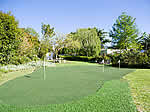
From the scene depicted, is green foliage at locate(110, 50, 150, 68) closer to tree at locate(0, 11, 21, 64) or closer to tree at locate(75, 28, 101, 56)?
tree at locate(0, 11, 21, 64)

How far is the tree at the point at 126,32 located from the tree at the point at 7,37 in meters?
20.9

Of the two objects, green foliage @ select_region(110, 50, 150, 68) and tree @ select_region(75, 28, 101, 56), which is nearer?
green foliage @ select_region(110, 50, 150, 68)

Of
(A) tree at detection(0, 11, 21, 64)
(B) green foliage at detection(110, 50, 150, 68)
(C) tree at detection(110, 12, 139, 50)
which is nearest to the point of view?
(A) tree at detection(0, 11, 21, 64)

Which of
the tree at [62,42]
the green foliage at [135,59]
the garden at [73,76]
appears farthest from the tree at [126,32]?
the green foliage at [135,59]

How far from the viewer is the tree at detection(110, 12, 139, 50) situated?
25.1 m

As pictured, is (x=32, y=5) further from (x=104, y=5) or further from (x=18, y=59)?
(x=104, y=5)

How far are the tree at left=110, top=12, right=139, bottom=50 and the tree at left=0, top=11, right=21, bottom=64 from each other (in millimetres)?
20948

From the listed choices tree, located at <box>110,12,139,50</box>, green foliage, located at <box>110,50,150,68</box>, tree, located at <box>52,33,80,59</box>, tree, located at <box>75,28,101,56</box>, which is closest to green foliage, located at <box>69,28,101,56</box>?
tree, located at <box>75,28,101,56</box>

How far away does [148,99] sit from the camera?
10.8ft

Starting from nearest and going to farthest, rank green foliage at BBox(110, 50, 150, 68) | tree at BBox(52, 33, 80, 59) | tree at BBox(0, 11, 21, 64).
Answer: tree at BBox(0, 11, 21, 64) < green foliage at BBox(110, 50, 150, 68) < tree at BBox(52, 33, 80, 59)

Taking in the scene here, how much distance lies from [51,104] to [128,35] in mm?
25663

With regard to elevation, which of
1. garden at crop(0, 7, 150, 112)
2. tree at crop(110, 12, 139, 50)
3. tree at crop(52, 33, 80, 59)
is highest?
tree at crop(110, 12, 139, 50)

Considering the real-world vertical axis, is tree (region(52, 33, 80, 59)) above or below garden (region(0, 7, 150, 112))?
above

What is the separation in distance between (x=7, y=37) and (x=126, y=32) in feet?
73.4
